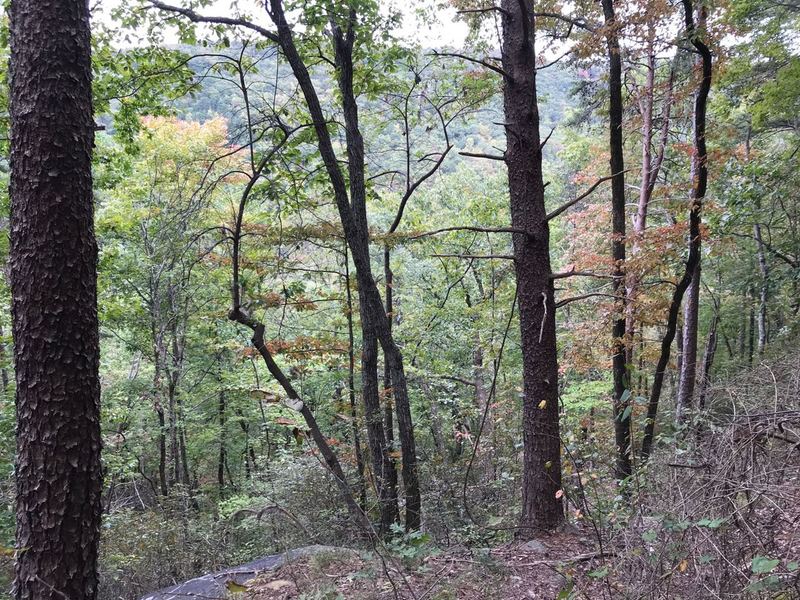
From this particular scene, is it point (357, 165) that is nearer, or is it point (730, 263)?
point (357, 165)

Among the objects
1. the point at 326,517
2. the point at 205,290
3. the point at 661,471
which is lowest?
the point at 326,517

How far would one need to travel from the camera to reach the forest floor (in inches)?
140

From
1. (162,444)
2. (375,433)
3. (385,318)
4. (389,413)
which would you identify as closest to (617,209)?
(385,318)

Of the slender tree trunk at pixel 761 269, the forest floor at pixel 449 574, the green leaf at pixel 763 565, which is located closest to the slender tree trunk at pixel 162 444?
the forest floor at pixel 449 574

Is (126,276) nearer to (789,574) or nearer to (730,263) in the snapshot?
(789,574)

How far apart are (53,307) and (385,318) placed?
13.3 feet

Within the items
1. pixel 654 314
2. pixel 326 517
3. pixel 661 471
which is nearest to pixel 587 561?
pixel 661 471

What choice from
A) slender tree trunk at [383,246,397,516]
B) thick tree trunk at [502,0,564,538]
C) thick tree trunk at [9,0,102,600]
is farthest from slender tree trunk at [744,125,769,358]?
thick tree trunk at [9,0,102,600]

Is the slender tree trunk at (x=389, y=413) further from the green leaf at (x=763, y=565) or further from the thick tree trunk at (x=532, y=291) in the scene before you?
the green leaf at (x=763, y=565)

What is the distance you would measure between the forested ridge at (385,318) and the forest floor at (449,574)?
0.10ft

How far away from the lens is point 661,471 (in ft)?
12.4

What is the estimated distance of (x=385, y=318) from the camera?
655 cm

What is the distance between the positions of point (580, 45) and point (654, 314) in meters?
3.92

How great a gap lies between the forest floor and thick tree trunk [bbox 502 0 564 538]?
43 cm
